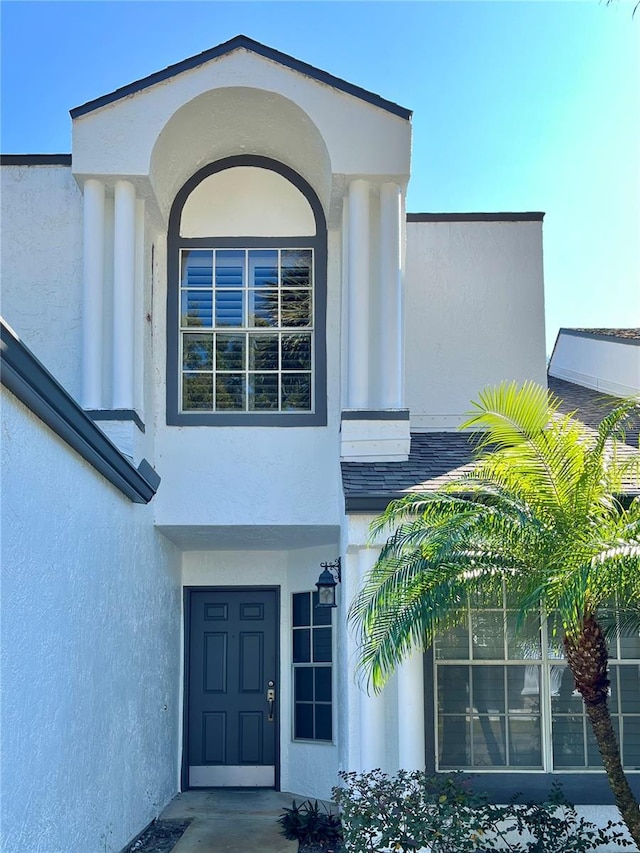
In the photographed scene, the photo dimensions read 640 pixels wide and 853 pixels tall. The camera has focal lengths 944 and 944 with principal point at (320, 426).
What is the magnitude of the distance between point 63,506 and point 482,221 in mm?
7073

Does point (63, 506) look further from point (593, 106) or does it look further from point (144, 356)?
point (593, 106)

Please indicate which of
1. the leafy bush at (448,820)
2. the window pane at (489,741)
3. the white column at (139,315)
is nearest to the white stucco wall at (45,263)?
the white column at (139,315)

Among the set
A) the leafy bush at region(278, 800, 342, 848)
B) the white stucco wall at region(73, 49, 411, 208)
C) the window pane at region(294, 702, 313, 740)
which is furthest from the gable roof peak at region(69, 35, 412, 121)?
the leafy bush at region(278, 800, 342, 848)

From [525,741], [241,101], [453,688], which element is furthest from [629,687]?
[241,101]

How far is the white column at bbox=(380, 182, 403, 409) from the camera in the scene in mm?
9234

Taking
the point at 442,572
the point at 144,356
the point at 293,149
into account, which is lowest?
the point at 442,572

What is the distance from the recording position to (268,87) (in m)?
9.34

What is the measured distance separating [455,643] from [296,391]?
10.2ft

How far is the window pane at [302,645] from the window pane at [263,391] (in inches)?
116

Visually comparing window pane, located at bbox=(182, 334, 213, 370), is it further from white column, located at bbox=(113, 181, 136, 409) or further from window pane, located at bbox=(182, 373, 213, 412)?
white column, located at bbox=(113, 181, 136, 409)

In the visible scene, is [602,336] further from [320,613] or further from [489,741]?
[489,741]

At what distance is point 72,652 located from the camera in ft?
20.2

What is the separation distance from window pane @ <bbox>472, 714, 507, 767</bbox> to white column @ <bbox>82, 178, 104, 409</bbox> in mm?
4653

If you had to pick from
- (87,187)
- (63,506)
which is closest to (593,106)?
(87,187)
